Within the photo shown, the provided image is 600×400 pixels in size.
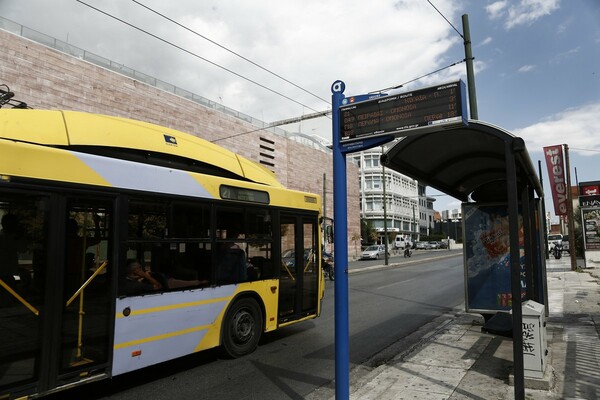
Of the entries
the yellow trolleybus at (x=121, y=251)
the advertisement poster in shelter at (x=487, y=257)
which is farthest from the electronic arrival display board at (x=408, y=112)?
the advertisement poster in shelter at (x=487, y=257)

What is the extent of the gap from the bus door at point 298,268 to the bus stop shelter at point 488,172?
244cm

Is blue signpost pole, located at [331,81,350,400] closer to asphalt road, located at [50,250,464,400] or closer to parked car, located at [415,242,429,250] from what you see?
asphalt road, located at [50,250,464,400]

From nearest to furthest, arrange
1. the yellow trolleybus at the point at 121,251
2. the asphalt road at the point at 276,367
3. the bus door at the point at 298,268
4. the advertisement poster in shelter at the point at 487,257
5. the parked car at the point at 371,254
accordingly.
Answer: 1. the yellow trolleybus at the point at 121,251
2. the asphalt road at the point at 276,367
3. the bus door at the point at 298,268
4. the advertisement poster in shelter at the point at 487,257
5. the parked car at the point at 371,254

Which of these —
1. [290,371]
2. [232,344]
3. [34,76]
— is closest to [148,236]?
[232,344]

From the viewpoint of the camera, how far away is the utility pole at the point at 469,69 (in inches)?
377

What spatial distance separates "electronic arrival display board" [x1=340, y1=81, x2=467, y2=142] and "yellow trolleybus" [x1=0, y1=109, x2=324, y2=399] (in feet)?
9.16

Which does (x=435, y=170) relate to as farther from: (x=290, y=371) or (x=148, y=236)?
(x=148, y=236)

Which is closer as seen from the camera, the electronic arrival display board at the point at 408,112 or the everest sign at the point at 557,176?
the electronic arrival display board at the point at 408,112

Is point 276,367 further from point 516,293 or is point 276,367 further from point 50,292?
point 516,293

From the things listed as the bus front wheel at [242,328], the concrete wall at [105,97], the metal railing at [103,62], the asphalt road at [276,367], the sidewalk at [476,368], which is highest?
the metal railing at [103,62]

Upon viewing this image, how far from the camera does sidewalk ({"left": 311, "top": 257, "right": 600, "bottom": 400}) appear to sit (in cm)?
476

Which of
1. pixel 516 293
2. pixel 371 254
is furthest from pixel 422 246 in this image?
pixel 516 293

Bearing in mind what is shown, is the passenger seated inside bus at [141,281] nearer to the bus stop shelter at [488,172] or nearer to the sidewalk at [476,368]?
the sidewalk at [476,368]

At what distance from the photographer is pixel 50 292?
4.28 meters
